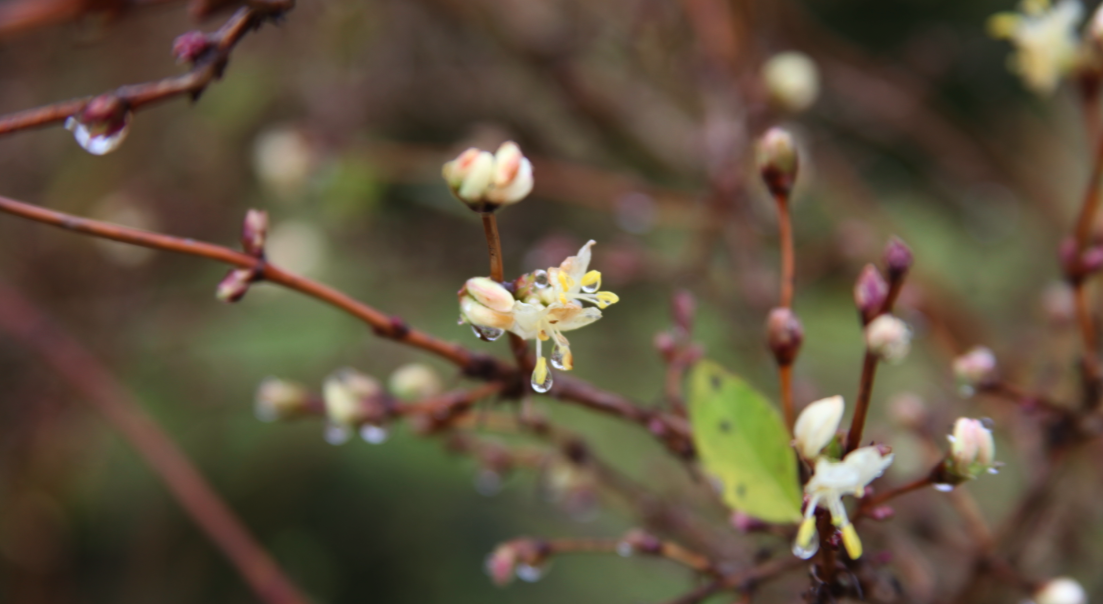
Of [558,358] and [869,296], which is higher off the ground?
[869,296]

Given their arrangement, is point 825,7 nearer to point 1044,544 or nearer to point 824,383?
point 824,383

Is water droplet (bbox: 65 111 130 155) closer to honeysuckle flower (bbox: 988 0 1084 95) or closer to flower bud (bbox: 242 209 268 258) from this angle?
flower bud (bbox: 242 209 268 258)

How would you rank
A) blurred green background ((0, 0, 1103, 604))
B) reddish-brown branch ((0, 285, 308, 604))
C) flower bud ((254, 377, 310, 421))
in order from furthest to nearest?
blurred green background ((0, 0, 1103, 604)) → reddish-brown branch ((0, 285, 308, 604)) → flower bud ((254, 377, 310, 421))

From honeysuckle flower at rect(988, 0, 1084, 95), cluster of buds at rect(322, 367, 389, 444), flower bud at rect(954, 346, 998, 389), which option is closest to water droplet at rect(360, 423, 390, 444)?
cluster of buds at rect(322, 367, 389, 444)

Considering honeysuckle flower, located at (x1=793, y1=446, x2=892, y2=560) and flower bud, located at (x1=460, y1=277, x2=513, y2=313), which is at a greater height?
honeysuckle flower, located at (x1=793, y1=446, x2=892, y2=560)

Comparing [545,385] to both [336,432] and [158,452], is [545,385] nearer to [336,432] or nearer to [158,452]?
[336,432]

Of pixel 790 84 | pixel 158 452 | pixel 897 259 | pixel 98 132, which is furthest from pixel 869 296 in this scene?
pixel 158 452

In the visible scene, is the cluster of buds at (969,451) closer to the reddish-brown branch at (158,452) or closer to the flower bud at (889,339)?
the flower bud at (889,339)
